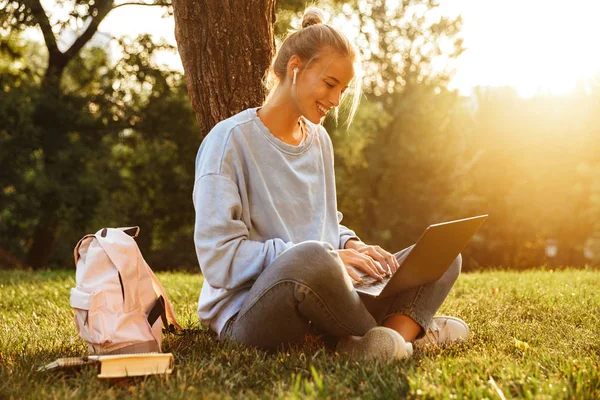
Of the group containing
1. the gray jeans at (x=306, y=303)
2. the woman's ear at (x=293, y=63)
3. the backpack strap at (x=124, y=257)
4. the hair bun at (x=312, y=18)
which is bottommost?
the gray jeans at (x=306, y=303)

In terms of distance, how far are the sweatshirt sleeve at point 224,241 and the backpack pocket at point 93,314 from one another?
460 millimetres

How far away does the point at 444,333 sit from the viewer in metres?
3.26

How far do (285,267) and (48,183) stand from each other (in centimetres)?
1173

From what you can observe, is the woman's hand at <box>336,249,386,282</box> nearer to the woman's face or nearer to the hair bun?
the woman's face

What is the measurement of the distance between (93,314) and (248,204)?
84 cm

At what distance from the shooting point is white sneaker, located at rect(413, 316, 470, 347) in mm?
3148

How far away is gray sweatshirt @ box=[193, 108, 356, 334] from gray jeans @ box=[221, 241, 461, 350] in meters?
0.13

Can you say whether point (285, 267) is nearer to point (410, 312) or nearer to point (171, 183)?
point (410, 312)

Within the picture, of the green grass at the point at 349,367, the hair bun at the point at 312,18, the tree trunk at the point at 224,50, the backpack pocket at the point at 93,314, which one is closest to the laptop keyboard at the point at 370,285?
the green grass at the point at 349,367

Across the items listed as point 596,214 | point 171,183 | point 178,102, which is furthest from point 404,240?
point 178,102

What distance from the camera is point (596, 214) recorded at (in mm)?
26203

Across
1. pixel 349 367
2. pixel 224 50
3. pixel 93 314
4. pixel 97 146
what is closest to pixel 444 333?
pixel 349 367

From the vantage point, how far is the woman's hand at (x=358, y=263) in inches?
120

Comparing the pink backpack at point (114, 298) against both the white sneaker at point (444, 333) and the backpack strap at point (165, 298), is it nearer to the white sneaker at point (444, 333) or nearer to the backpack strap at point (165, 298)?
the backpack strap at point (165, 298)
